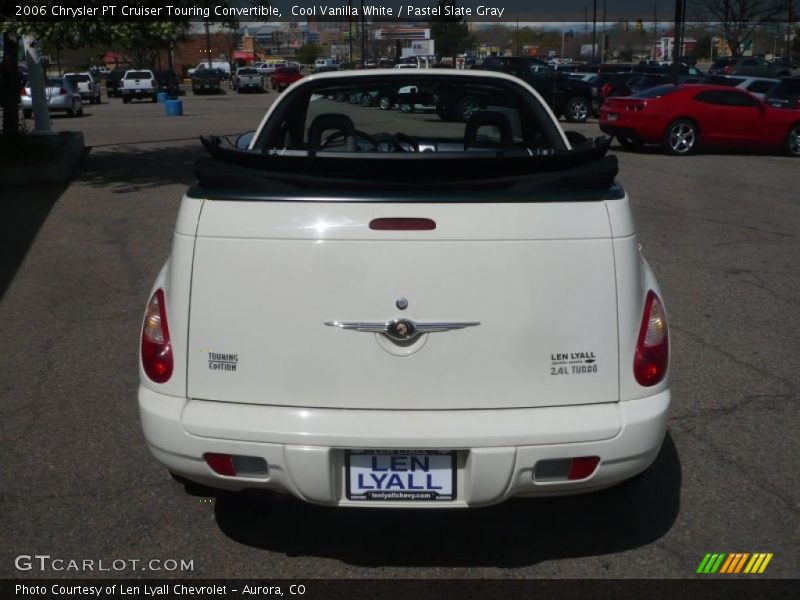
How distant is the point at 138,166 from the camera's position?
15.0 m

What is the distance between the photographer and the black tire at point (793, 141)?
1777cm

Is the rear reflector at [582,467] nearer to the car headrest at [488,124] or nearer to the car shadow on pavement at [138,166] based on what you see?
the car headrest at [488,124]

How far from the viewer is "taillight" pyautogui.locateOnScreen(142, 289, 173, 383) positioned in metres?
3.10

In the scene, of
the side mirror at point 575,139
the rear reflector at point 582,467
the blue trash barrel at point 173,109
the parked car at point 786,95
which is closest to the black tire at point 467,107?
the side mirror at point 575,139

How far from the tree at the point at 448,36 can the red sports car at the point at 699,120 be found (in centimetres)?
5495

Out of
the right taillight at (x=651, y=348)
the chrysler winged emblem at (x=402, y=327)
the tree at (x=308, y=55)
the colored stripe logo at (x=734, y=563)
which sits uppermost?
the chrysler winged emblem at (x=402, y=327)

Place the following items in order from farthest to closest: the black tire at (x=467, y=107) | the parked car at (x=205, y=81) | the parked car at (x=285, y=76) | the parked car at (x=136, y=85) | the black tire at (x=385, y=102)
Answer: the parked car at (x=285, y=76), the parked car at (x=205, y=81), the parked car at (x=136, y=85), the black tire at (x=385, y=102), the black tire at (x=467, y=107)

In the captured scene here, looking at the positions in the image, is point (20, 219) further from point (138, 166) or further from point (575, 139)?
point (575, 139)

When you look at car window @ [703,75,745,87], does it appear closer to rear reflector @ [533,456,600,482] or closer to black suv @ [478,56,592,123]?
black suv @ [478,56,592,123]

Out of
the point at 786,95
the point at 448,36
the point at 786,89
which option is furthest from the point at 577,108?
the point at 448,36

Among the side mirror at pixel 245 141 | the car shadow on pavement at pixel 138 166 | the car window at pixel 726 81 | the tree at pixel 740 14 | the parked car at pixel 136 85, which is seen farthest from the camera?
the tree at pixel 740 14

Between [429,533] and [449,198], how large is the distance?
55.6 inches

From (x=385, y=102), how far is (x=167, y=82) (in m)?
44.9
